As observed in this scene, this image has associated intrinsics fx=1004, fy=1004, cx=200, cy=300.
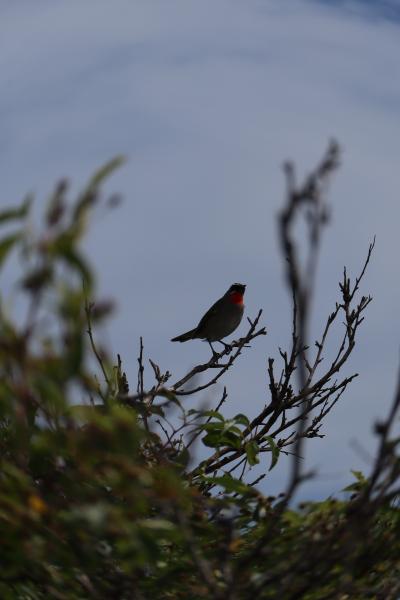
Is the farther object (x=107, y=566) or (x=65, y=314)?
(x=107, y=566)

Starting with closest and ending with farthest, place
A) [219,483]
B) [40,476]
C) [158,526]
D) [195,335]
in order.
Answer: [158,526], [40,476], [219,483], [195,335]

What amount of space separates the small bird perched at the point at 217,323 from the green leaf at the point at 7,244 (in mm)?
9828

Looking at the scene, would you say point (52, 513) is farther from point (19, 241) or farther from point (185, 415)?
point (185, 415)

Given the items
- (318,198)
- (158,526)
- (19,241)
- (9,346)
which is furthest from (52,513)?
(318,198)

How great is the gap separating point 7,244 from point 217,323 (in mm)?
10072

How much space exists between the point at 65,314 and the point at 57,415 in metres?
0.64

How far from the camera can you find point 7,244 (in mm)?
2350

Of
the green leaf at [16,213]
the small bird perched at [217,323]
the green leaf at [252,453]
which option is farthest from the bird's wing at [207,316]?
the green leaf at [16,213]

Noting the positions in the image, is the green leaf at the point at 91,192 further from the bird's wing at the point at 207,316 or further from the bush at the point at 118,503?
the bird's wing at the point at 207,316

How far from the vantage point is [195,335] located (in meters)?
12.5

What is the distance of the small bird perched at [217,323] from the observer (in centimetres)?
1239

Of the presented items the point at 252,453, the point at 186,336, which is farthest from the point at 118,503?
the point at 186,336

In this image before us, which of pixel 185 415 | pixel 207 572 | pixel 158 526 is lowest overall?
pixel 207 572

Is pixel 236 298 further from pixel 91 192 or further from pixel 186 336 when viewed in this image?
pixel 91 192
